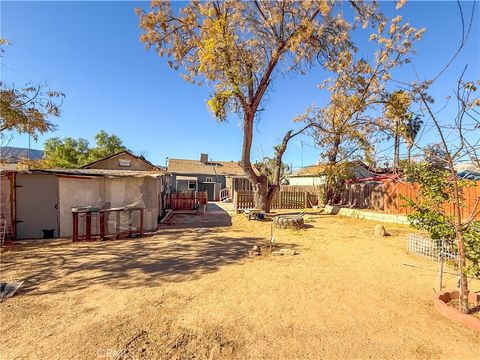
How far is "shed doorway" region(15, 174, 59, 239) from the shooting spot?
9391mm

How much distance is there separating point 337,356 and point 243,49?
15.2 meters

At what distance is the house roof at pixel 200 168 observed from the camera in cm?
3262

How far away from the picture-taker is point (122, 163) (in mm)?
23156

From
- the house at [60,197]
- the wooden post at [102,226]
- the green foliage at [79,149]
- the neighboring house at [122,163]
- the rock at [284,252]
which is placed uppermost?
the green foliage at [79,149]

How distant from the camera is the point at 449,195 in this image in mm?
4438

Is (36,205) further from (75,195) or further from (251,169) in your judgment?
(251,169)

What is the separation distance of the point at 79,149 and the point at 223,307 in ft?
133

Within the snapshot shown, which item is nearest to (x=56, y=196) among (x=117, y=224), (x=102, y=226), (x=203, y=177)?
(x=102, y=226)

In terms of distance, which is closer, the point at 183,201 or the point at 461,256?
the point at 461,256

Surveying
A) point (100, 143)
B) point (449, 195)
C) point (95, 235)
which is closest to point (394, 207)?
point (449, 195)

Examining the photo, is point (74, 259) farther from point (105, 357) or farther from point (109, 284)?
point (105, 357)

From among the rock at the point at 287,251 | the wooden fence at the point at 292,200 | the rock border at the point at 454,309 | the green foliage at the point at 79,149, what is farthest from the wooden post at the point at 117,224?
the green foliage at the point at 79,149

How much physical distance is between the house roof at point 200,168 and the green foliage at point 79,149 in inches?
440

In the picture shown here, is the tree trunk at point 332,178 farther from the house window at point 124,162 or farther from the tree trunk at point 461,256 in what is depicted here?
the house window at point 124,162
